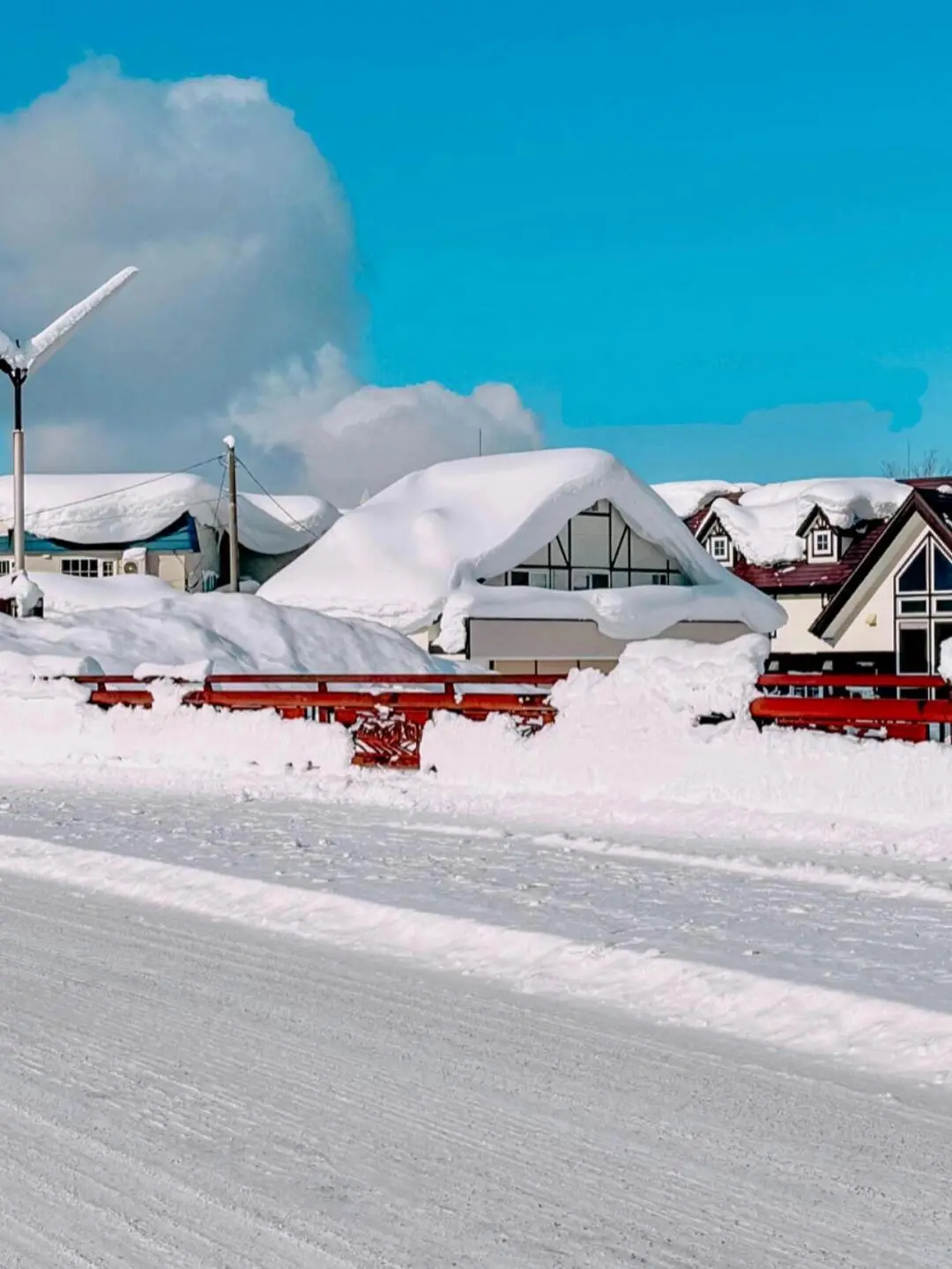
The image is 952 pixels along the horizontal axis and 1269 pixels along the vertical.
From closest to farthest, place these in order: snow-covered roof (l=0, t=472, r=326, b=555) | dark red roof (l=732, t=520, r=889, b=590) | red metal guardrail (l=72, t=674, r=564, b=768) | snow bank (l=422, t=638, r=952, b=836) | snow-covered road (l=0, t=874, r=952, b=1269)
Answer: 1. snow-covered road (l=0, t=874, r=952, b=1269)
2. snow bank (l=422, t=638, r=952, b=836)
3. red metal guardrail (l=72, t=674, r=564, b=768)
4. dark red roof (l=732, t=520, r=889, b=590)
5. snow-covered roof (l=0, t=472, r=326, b=555)

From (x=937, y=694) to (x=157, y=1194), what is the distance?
98.9 feet

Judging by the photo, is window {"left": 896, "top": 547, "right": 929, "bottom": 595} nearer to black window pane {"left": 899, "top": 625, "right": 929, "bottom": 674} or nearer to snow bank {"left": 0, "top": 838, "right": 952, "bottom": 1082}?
black window pane {"left": 899, "top": 625, "right": 929, "bottom": 674}

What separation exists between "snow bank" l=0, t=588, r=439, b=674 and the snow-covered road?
23977 millimetres

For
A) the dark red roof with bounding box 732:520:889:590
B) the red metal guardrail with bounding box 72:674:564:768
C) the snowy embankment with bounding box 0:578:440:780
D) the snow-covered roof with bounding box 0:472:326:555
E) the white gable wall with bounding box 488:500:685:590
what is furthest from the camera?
the snow-covered roof with bounding box 0:472:326:555

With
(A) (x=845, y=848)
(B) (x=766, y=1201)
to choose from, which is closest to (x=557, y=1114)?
(B) (x=766, y=1201)

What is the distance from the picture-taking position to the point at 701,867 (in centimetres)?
1130

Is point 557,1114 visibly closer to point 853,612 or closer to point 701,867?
point 701,867

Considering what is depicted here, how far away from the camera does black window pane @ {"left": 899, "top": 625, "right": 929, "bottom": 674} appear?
156 ft

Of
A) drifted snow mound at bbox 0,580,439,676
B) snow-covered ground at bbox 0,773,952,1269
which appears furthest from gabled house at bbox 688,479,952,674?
snow-covered ground at bbox 0,773,952,1269

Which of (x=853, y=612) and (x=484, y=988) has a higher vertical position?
(x=853, y=612)

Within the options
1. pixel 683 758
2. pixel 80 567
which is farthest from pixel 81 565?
pixel 683 758

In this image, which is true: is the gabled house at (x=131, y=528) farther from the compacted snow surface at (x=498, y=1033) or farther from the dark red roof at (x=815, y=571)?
the compacted snow surface at (x=498, y=1033)

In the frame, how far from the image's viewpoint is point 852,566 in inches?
2304

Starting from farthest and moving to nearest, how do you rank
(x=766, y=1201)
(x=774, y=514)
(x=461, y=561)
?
(x=774, y=514), (x=461, y=561), (x=766, y=1201)
